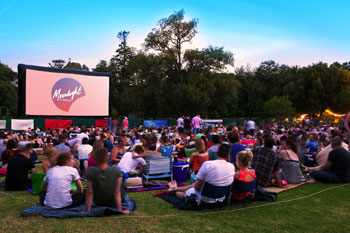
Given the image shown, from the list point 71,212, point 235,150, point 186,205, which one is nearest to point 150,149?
point 235,150

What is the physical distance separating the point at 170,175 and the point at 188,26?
29974 millimetres

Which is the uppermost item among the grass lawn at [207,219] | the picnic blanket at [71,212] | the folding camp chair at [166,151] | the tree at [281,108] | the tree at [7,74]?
the tree at [7,74]

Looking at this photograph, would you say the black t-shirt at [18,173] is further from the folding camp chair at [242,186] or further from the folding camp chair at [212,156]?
the folding camp chair at [242,186]

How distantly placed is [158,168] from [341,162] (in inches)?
154

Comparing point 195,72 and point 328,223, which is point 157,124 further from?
point 328,223

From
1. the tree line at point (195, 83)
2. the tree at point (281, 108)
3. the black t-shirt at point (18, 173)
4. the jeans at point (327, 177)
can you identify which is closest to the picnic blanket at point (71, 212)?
the black t-shirt at point (18, 173)

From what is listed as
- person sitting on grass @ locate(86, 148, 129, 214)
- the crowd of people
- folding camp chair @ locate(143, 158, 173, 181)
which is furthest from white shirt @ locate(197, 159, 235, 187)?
folding camp chair @ locate(143, 158, 173, 181)

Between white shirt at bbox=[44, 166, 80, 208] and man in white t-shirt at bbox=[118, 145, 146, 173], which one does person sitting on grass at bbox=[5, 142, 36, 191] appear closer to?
man in white t-shirt at bbox=[118, 145, 146, 173]

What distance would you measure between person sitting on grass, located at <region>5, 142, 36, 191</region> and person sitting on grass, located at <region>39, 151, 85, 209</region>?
175cm

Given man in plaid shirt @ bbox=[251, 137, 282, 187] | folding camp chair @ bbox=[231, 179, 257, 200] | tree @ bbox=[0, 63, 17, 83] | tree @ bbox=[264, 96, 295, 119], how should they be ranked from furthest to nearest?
tree @ bbox=[0, 63, 17, 83] → tree @ bbox=[264, 96, 295, 119] → man in plaid shirt @ bbox=[251, 137, 282, 187] → folding camp chair @ bbox=[231, 179, 257, 200]

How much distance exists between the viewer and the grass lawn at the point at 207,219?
156 inches

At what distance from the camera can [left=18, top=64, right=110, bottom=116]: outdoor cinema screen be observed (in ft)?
66.2

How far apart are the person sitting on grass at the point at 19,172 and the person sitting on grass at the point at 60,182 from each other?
1.75 m

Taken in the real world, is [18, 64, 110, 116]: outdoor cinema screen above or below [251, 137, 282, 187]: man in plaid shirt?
above
